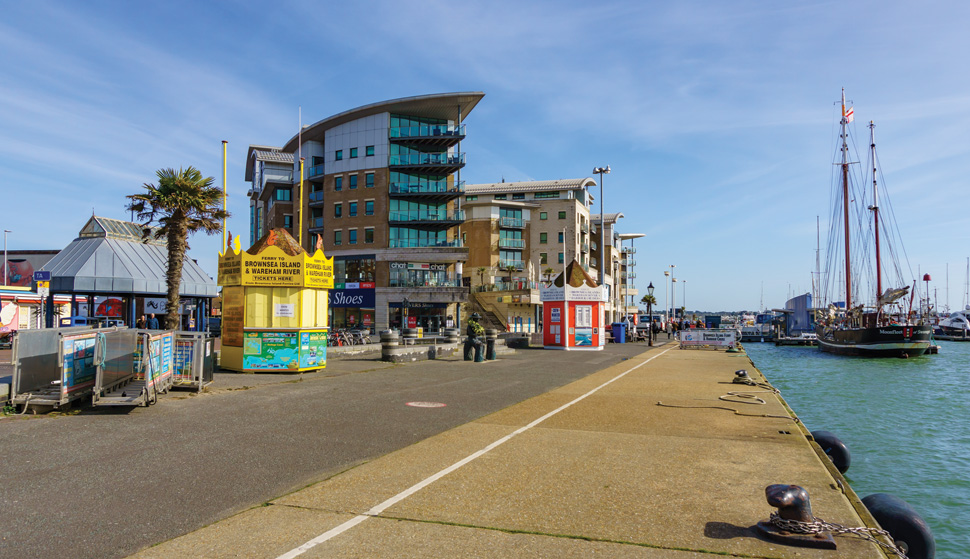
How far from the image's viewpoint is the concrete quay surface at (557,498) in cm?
494

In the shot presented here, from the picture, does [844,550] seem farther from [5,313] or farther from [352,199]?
[352,199]

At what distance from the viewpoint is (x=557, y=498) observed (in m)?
6.31

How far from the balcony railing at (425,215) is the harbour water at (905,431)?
34422 mm

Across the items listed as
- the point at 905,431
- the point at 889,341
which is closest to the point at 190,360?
the point at 905,431

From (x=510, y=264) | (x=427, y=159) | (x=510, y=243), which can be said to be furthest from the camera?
(x=510, y=243)

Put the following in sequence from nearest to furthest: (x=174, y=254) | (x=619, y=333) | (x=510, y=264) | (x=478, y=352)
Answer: (x=174, y=254) → (x=478, y=352) → (x=619, y=333) → (x=510, y=264)

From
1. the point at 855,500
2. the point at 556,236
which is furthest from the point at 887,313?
the point at 855,500

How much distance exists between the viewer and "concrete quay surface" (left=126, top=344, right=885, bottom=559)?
16.2ft

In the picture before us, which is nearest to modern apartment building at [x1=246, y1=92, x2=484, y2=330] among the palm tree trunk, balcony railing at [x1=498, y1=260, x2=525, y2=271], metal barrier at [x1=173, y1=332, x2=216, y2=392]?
balcony railing at [x1=498, y1=260, x2=525, y2=271]

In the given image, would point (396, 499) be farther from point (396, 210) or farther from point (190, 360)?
point (396, 210)

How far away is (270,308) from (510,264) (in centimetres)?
5640

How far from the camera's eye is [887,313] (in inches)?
2393

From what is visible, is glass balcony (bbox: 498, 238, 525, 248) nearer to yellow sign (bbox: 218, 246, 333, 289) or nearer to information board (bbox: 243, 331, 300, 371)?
yellow sign (bbox: 218, 246, 333, 289)

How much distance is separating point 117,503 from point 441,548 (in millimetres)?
3496
